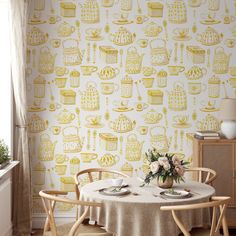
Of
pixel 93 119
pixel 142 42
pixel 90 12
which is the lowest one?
Answer: pixel 93 119

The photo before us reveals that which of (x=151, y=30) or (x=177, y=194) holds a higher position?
(x=151, y=30)

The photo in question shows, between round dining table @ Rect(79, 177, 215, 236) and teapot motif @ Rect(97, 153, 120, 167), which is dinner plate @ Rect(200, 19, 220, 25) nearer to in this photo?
teapot motif @ Rect(97, 153, 120, 167)

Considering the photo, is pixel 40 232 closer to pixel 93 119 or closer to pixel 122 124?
pixel 93 119

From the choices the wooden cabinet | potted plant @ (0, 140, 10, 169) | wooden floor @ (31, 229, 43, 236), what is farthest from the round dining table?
wooden floor @ (31, 229, 43, 236)

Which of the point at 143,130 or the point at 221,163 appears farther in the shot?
the point at 143,130

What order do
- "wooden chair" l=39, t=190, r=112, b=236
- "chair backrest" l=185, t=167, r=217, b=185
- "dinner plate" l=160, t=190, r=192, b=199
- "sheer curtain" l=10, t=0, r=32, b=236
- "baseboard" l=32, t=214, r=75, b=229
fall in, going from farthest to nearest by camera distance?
"baseboard" l=32, t=214, r=75, b=229
"sheer curtain" l=10, t=0, r=32, b=236
"chair backrest" l=185, t=167, r=217, b=185
"dinner plate" l=160, t=190, r=192, b=199
"wooden chair" l=39, t=190, r=112, b=236

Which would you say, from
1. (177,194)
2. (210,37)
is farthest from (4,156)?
(210,37)

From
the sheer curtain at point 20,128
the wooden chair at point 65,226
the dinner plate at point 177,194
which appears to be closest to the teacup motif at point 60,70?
the sheer curtain at point 20,128

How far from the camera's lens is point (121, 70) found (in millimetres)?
5859

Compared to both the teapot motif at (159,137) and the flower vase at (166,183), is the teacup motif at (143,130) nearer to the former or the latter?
the teapot motif at (159,137)

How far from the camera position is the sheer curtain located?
5398 millimetres

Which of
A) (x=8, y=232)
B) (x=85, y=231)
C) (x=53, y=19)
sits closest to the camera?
(x=85, y=231)

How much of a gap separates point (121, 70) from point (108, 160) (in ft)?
3.58

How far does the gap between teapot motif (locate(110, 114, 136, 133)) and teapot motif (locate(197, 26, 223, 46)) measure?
1.29m
